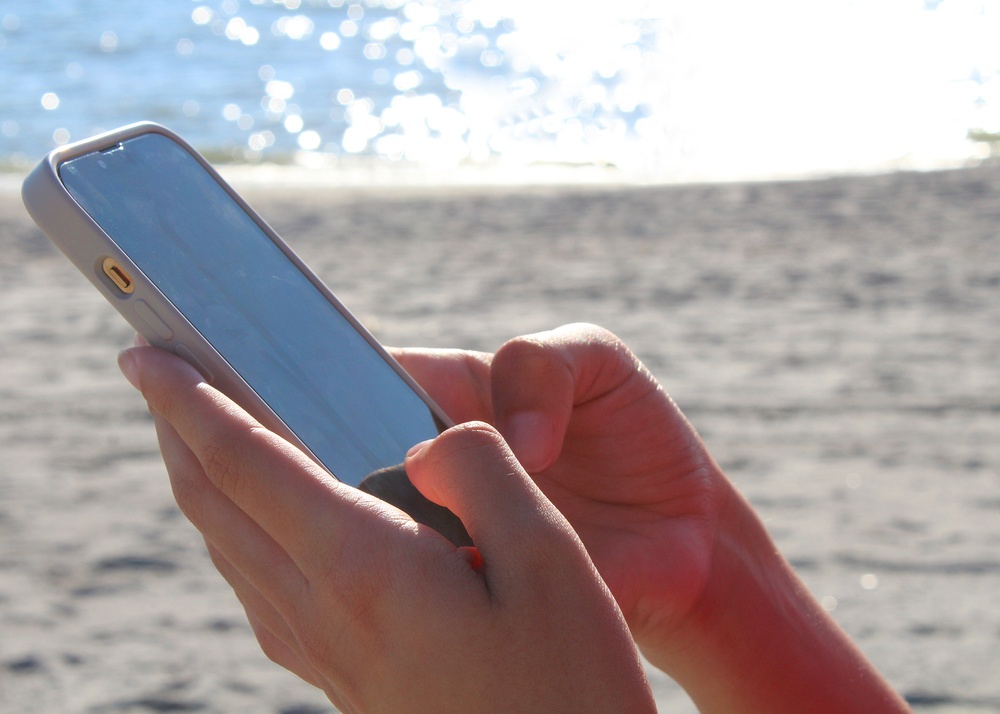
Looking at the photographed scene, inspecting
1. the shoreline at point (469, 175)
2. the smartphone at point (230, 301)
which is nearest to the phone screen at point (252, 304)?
the smartphone at point (230, 301)

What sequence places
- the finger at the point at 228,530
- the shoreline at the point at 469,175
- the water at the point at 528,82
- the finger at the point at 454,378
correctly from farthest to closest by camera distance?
1. the water at the point at 528,82
2. the shoreline at the point at 469,175
3. the finger at the point at 454,378
4. the finger at the point at 228,530

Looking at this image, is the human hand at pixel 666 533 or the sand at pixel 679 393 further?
the sand at pixel 679 393

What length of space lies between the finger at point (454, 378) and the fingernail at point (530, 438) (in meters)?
0.30

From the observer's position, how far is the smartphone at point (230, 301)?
1344 mm

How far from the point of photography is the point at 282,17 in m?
19.8

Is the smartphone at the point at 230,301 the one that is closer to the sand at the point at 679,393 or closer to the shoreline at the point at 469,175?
the sand at the point at 679,393

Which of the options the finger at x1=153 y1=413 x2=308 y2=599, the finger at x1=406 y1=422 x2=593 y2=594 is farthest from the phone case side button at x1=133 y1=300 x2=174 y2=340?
the finger at x1=406 y1=422 x2=593 y2=594

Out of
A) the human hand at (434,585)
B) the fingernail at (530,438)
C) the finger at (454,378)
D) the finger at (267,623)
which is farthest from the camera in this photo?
the finger at (454,378)

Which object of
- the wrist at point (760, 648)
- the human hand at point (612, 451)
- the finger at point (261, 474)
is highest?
the finger at point (261, 474)

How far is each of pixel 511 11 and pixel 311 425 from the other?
65.8ft

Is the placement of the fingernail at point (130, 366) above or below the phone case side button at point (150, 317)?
below

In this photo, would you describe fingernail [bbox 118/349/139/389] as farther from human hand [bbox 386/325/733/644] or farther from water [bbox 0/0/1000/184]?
water [bbox 0/0/1000/184]

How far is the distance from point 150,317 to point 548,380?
0.56 metres

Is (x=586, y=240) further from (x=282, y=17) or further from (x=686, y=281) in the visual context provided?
(x=282, y=17)
